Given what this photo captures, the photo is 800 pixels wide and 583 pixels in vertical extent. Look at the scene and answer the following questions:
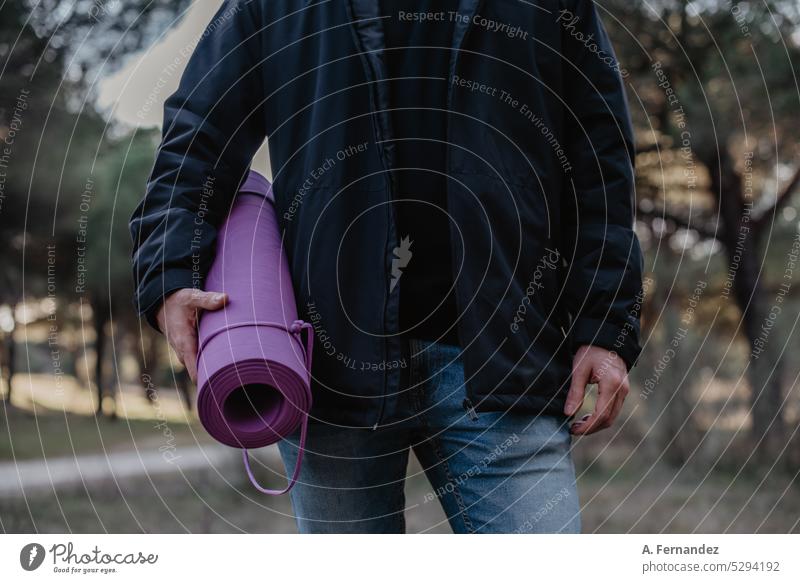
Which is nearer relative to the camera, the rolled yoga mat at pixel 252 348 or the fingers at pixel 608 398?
the rolled yoga mat at pixel 252 348

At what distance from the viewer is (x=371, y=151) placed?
1.46 metres

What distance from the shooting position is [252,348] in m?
1.32

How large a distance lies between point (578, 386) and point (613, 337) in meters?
0.11

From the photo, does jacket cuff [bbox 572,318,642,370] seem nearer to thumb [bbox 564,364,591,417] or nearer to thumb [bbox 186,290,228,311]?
thumb [bbox 564,364,591,417]

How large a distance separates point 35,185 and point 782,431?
221 inches

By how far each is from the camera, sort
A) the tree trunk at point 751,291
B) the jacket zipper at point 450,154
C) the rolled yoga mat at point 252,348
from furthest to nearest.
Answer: the tree trunk at point 751,291, the jacket zipper at point 450,154, the rolled yoga mat at point 252,348

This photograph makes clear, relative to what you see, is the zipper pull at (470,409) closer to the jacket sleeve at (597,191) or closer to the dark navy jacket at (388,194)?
the dark navy jacket at (388,194)

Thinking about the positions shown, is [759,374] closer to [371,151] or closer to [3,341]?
[3,341]

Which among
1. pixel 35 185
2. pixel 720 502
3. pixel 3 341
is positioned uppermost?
pixel 35 185

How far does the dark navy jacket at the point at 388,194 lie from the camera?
56.9 inches
